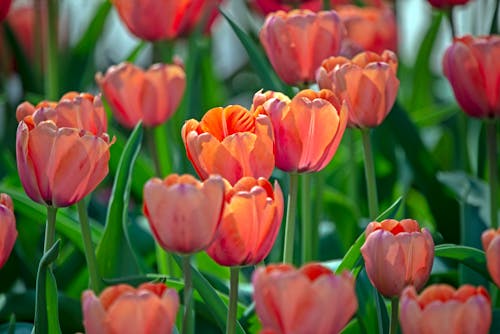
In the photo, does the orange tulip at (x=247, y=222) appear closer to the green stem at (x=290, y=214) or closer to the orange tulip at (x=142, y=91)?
the green stem at (x=290, y=214)

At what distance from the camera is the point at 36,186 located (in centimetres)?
67

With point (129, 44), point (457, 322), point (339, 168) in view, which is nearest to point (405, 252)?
point (457, 322)

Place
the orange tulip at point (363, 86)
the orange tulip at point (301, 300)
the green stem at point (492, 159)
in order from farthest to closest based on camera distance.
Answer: the green stem at point (492, 159), the orange tulip at point (363, 86), the orange tulip at point (301, 300)

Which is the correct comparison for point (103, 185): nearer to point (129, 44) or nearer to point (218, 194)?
point (218, 194)

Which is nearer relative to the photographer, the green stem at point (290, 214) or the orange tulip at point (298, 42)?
the green stem at point (290, 214)

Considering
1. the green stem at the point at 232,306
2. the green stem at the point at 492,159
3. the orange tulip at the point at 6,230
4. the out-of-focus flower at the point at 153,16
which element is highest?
the out-of-focus flower at the point at 153,16

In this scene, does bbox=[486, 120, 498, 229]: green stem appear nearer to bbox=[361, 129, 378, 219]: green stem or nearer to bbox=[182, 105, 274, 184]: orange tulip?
bbox=[361, 129, 378, 219]: green stem

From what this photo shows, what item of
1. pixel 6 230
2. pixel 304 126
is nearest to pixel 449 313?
pixel 304 126

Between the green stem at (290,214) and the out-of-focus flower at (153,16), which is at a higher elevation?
the out-of-focus flower at (153,16)

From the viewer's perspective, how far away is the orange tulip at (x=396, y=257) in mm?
619

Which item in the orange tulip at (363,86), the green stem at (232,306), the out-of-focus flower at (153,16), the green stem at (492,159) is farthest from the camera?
the out-of-focus flower at (153,16)

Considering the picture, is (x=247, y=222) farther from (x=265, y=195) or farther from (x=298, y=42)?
(x=298, y=42)

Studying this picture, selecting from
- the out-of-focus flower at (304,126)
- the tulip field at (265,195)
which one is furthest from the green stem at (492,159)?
the out-of-focus flower at (304,126)

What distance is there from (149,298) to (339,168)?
2.73 ft
